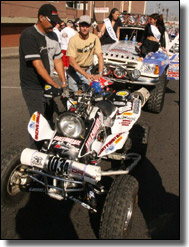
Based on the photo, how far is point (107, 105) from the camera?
129 inches

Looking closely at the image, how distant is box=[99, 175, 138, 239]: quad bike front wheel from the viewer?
2.37 meters

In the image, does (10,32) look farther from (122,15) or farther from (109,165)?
(109,165)

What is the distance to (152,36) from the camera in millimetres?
6855

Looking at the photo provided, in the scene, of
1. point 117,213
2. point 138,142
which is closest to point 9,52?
point 138,142

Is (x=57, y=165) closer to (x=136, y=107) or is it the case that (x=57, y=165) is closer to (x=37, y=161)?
(x=37, y=161)

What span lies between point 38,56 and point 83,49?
1.73m

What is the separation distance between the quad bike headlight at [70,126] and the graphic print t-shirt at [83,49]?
7.66 ft

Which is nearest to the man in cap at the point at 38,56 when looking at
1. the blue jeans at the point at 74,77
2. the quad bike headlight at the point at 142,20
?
the blue jeans at the point at 74,77

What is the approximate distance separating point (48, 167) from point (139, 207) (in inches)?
52.6

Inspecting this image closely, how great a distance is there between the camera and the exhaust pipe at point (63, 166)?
2.42 m

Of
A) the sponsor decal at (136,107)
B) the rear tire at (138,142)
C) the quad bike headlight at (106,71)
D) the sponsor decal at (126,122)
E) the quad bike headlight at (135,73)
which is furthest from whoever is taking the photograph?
the quad bike headlight at (106,71)

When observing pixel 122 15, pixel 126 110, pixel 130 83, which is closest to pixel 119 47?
pixel 130 83

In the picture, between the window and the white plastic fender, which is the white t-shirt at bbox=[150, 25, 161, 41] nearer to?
the white plastic fender

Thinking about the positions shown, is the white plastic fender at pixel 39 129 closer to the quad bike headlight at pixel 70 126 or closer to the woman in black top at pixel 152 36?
the quad bike headlight at pixel 70 126
